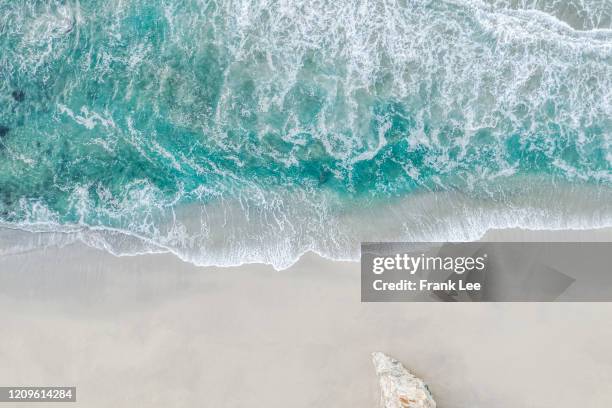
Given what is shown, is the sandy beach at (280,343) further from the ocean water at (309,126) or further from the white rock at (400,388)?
the ocean water at (309,126)

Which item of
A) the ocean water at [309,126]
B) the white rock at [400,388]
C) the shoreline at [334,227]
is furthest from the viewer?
the ocean water at [309,126]

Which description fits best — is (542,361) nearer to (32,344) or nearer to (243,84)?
(243,84)

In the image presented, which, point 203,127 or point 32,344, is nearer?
point 32,344

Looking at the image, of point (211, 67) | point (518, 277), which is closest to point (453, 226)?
point (518, 277)

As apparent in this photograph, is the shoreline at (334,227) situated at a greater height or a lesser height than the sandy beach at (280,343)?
greater

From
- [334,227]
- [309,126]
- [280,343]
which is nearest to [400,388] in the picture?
[280,343]

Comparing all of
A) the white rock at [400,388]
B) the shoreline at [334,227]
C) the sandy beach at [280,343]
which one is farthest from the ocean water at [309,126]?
the white rock at [400,388]
